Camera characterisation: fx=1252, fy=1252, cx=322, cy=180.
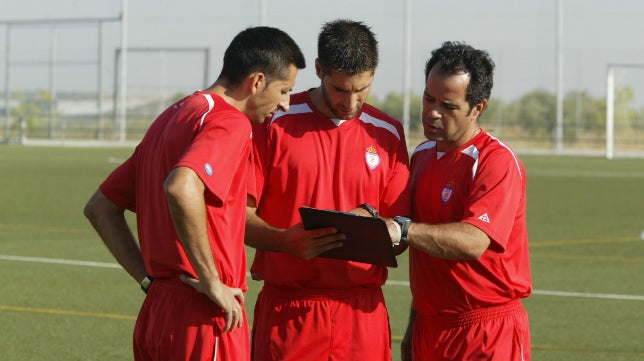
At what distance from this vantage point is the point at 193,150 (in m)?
4.56

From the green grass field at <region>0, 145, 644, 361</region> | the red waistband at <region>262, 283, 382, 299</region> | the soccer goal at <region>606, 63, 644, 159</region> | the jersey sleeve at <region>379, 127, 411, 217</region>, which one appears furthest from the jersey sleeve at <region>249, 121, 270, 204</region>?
the soccer goal at <region>606, 63, 644, 159</region>

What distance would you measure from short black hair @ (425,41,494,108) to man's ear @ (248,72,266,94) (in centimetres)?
88

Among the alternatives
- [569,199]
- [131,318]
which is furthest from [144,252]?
[569,199]

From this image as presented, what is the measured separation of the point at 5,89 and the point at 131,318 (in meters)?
47.2

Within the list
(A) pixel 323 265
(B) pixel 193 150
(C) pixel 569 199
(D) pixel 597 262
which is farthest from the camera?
(C) pixel 569 199

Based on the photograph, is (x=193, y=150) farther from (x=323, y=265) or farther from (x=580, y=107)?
(x=580, y=107)

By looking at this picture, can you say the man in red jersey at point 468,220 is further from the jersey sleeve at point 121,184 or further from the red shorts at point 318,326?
the jersey sleeve at point 121,184

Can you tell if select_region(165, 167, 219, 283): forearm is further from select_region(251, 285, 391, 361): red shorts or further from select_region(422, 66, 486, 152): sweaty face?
select_region(422, 66, 486, 152): sweaty face

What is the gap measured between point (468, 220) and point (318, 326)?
89cm

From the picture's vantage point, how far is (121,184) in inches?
203

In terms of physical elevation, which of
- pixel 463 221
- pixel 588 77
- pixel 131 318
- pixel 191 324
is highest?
pixel 588 77

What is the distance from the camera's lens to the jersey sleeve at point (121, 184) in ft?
16.9

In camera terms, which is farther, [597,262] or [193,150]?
[597,262]

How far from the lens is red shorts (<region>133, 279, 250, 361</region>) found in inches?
187
